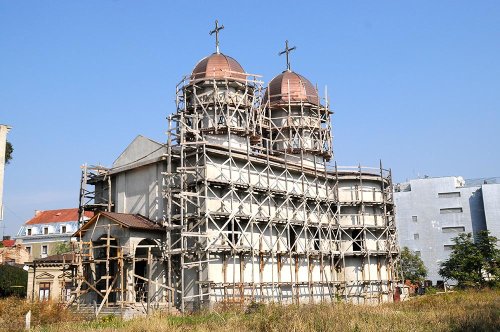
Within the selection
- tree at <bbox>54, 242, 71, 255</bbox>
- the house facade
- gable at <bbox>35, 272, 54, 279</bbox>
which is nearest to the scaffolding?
gable at <bbox>35, 272, 54, 279</bbox>

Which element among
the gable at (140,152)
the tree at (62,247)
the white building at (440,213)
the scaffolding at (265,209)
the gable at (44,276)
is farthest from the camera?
the white building at (440,213)

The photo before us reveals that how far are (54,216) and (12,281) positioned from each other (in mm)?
31506

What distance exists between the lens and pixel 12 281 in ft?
158

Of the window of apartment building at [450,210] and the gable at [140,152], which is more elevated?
the gable at [140,152]

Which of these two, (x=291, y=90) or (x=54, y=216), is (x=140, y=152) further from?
(x=54, y=216)

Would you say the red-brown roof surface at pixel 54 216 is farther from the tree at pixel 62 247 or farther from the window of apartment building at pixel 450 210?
the window of apartment building at pixel 450 210

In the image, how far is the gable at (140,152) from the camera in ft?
120

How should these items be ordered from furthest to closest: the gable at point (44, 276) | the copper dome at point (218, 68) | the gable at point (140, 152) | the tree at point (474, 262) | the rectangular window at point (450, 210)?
the rectangular window at point (450, 210)
the tree at point (474, 262)
the gable at point (44, 276)
the copper dome at point (218, 68)
the gable at point (140, 152)

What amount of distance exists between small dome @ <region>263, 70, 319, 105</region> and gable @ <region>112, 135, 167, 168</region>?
13.7 m

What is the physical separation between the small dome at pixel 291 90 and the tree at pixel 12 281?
25762 mm

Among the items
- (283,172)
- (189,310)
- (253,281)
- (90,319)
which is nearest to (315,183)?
(283,172)

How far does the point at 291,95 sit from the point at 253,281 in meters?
18.1

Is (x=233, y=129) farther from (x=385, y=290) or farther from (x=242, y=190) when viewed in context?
(x=385, y=290)

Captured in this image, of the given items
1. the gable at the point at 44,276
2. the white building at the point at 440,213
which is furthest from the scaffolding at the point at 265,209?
the white building at the point at 440,213
